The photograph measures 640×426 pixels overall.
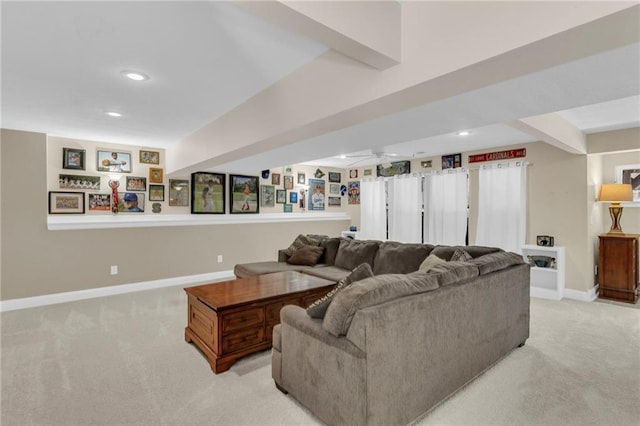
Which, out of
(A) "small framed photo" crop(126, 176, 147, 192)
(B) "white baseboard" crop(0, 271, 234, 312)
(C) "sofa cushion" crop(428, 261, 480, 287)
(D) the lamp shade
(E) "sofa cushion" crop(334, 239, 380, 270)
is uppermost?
(A) "small framed photo" crop(126, 176, 147, 192)

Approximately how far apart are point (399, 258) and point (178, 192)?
3.91 metres

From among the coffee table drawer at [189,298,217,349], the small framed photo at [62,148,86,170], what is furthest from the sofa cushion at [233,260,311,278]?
the small framed photo at [62,148,86,170]

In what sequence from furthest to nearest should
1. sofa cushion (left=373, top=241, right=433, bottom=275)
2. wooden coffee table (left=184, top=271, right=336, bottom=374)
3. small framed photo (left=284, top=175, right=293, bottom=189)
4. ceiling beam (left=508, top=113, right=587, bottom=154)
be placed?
small framed photo (left=284, top=175, right=293, bottom=189), sofa cushion (left=373, top=241, right=433, bottom=275), ceiling beam (left=508, top=113, right=587, bottom=154), wooden coffee table (left=184, top=271, right=336, bottom=374)

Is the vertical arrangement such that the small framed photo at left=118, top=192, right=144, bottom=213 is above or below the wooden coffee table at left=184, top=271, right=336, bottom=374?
above

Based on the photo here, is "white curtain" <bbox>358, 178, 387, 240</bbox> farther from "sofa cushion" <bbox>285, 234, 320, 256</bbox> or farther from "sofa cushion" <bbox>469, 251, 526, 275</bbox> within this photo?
"sofa cushion" <bbox>469, 251, 526, 275</bbox>

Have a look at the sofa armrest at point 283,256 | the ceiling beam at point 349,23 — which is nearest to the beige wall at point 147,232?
the sofa armrest at point 283,256

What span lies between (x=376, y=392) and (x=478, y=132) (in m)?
3.77

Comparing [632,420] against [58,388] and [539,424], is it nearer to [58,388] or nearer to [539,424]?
[539,424]

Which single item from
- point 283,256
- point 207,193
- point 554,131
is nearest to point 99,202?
point 207,193

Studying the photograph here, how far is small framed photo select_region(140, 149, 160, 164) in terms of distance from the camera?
5254 mm

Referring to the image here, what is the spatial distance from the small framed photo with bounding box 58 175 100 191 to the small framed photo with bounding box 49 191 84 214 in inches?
4.0

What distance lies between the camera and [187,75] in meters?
2.54

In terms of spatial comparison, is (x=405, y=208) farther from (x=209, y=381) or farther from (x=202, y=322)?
(x=209, y=381)

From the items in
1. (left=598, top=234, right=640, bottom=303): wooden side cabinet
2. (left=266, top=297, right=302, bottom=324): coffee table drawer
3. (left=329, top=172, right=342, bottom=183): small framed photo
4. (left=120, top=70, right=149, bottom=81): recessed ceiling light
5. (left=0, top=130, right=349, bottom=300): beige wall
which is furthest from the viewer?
(left=329, top=172, right=342, bottom=183): small framed photo
